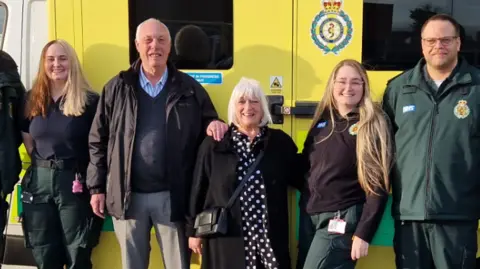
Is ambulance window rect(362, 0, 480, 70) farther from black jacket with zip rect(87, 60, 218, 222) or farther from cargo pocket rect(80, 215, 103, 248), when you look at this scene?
→ cargo pocket rect(80, 215, 103, 248)

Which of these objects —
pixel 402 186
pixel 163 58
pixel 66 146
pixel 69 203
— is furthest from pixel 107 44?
pixel 402 186

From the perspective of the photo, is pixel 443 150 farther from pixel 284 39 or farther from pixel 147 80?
pixel 147 80

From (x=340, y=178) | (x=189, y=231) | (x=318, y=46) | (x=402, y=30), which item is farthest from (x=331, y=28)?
(x=189, y=231)

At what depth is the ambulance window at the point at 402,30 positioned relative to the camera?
281cm

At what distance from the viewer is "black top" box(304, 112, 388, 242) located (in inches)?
99.6

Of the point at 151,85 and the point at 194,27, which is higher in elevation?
the point at 194,27

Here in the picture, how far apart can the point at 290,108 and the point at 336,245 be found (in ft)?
2.51

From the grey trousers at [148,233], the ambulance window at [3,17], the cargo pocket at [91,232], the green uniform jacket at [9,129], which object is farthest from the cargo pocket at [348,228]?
the ambulance window at [3,17]

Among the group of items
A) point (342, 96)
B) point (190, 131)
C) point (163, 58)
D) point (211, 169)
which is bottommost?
point (211, 169)

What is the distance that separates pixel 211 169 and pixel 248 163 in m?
0.19

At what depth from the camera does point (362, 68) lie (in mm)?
2643

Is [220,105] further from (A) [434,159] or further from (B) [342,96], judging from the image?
(A) [434,159]

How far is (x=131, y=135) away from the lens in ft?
9.00

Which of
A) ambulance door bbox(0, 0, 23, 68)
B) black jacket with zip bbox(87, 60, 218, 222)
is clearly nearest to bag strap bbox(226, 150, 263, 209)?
black jacket with zip bbox(87, 60, 218, 222)
